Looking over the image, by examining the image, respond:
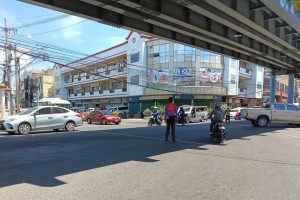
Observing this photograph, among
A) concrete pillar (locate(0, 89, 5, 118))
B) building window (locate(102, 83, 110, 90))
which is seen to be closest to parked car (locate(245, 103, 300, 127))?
concrete pillar (locate(0, 89, 5, 118))

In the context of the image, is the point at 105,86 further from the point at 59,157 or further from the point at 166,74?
the point at 59,157

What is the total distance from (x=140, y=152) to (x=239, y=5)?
8.17 m

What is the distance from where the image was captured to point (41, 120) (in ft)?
56.4

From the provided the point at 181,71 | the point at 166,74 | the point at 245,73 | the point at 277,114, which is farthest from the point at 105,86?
the point at 277,114

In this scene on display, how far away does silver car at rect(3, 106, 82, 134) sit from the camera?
1638 centimetres

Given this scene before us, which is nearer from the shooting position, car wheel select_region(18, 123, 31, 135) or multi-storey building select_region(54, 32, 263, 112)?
car wheel select_region(18, 123, 31, 135)

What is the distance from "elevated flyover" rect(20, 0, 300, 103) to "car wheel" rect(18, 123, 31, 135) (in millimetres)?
6951

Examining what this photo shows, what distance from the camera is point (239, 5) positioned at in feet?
45.9

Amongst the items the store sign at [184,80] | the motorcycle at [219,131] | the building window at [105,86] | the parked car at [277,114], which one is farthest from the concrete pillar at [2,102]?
the building window at [105,86]

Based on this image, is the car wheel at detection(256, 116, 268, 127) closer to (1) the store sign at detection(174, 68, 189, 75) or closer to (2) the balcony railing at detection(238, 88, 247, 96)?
(1) the store sign at detection(174, 68, 189, 75)

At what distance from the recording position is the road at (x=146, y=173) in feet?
18.6

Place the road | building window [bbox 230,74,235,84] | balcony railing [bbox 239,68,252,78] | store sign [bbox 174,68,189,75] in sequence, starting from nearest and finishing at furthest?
1. the road
2. store sign [bbox 174,68,189,75]
3. building window [bbox 230,74,235,84]
4. balcony railing [bbox 239,68,252,78]

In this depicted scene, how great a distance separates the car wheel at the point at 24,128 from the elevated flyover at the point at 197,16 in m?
6.95

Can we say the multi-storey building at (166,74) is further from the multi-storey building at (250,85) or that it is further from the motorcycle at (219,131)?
the motorcycle at (219,131)
